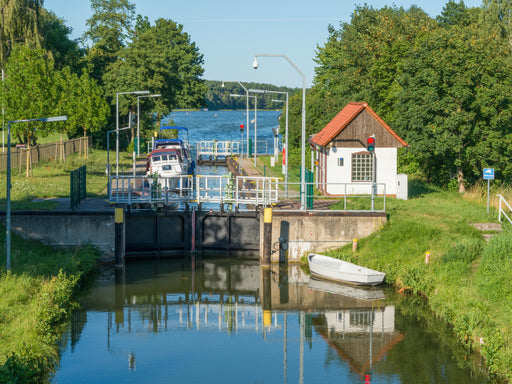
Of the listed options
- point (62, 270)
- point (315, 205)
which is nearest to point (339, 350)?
point (62, 270)

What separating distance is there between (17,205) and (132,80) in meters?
40.8

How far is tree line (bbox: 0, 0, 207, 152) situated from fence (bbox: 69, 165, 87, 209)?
28.0 feet

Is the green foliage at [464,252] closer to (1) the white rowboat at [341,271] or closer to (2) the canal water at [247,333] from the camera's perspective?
(2) the canal water at [247,333]

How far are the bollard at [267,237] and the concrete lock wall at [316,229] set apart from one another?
47cm

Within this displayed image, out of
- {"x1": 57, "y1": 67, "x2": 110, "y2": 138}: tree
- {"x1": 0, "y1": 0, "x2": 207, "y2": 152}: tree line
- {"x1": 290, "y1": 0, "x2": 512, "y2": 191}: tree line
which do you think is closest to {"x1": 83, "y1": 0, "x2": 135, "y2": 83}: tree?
{"x1": 0, "y1": 0, "x2": 207, "y2": 152}: tree line

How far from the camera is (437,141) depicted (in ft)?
123

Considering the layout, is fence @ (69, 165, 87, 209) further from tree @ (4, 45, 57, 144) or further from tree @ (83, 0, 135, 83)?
tree @ (83, 0, 135, 83)

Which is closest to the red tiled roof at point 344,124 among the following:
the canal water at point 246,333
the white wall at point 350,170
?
the white wall at point 350,170

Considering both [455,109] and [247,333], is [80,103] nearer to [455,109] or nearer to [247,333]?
[455,109]

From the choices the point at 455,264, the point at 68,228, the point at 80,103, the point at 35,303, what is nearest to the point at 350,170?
the point at 455,264

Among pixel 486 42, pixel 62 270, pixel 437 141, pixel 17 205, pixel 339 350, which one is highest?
pixel 486 42

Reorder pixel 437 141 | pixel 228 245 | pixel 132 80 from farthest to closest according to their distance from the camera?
pixel 132 80 → pixel 437 141 → pixel 228 245

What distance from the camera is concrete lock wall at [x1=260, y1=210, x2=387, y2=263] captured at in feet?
99.2

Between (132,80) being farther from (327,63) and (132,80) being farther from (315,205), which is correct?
(315,205)
